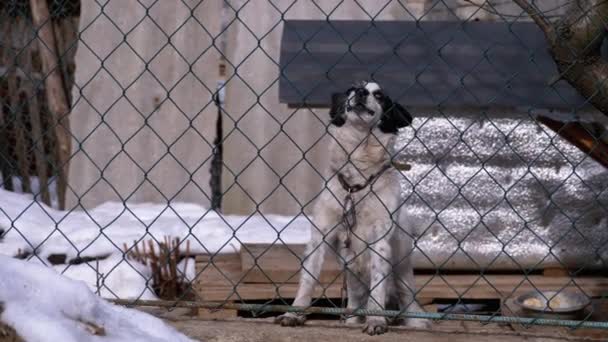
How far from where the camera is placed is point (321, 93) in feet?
16.1

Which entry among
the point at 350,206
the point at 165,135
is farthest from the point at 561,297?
the point at 165,135

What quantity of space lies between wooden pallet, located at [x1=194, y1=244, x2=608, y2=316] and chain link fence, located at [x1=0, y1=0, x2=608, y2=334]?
1cm

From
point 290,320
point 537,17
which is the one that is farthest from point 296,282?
point 537,17

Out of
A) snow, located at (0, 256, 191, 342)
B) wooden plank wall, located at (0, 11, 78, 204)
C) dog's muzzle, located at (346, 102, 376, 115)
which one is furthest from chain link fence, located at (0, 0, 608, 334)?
snow, located at (0, 256, 191, 342)

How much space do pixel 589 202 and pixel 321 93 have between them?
157 cm

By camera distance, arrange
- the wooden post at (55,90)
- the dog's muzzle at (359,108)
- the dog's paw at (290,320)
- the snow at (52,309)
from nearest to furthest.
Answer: the snow at (52,309) → the dog's paw at (290,320) → the dog's muzzle at (359,108) → the wooden post at (55,90)

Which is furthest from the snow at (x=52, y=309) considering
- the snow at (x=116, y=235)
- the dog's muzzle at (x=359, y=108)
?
the snow at (x=116, y=235)

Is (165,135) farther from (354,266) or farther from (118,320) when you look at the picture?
(118,320)

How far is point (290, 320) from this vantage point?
138 inches

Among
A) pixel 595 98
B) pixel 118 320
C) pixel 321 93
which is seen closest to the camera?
pixel 118 320

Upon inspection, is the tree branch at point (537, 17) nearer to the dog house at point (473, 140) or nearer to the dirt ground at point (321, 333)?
the dirt ground at point (321, 333)

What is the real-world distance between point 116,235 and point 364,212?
81.8 inches

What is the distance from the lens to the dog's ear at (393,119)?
4539mm

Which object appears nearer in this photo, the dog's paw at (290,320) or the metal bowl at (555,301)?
the dog's paw at (290,320)
